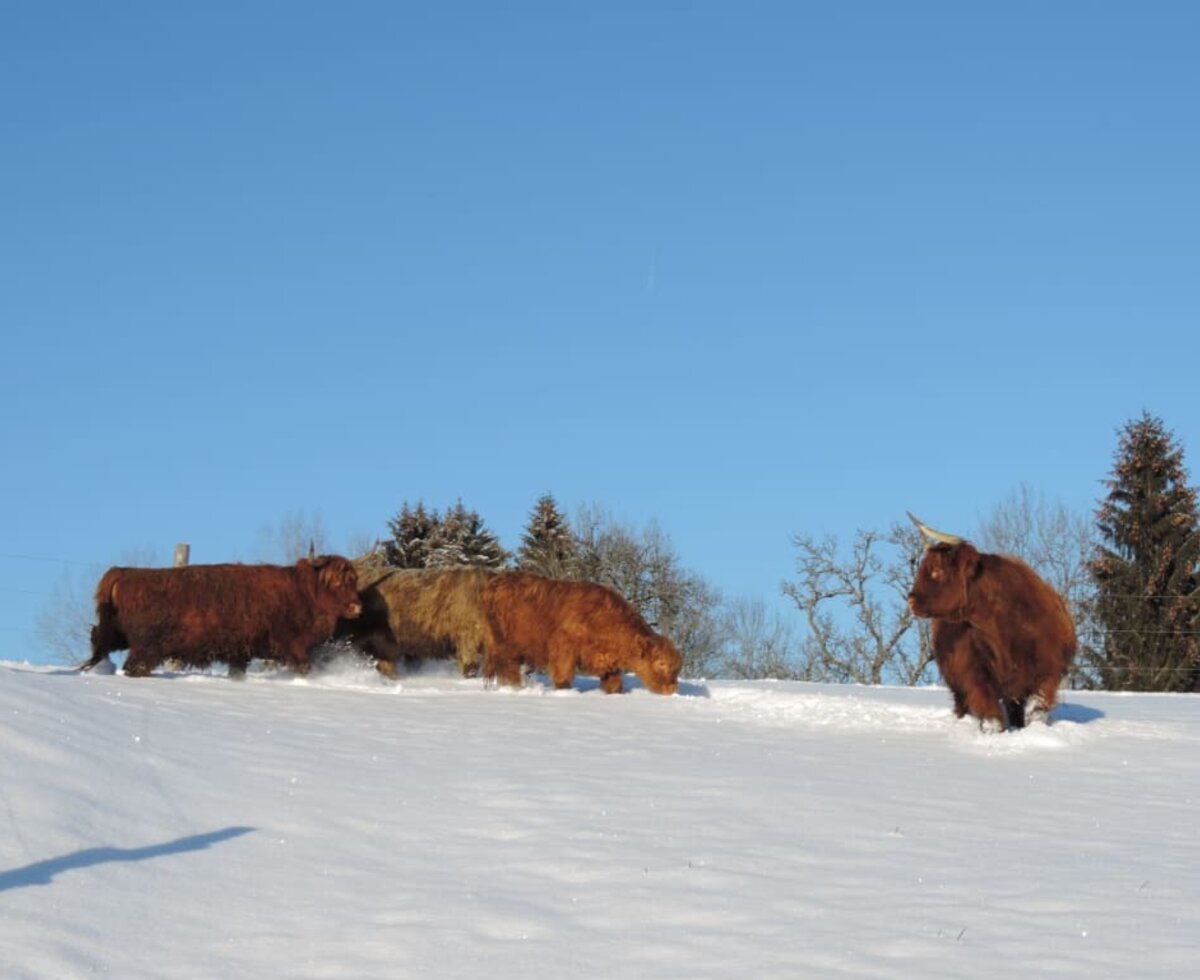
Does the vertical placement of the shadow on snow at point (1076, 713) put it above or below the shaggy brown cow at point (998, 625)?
below

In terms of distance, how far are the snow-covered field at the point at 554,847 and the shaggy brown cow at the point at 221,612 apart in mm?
1178

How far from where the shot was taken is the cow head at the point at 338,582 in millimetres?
15070

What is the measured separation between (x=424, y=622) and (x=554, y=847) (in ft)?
27.4

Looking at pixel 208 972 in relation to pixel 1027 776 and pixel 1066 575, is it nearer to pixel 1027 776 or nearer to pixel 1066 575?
pixel 1027 776

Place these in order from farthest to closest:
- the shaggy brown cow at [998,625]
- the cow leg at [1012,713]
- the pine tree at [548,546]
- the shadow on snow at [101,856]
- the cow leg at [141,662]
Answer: the pine tree at [548,546] → the cow leg at [141,662] → the cow leg at [1012,713] → the shaggy brown cow at [998,625] → the shadow on snow at [101,856]

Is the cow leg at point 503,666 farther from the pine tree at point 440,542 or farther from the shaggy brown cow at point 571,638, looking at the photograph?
the pine tree at point 440,542

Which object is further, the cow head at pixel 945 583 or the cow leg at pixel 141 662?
the cow leg at pixel 141 662

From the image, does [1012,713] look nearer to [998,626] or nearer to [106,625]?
[998,626]

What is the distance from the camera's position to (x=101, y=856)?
694 cm

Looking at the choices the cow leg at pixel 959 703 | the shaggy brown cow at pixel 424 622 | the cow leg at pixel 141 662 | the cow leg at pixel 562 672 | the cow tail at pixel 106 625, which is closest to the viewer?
the cow leg at pixel 959 703

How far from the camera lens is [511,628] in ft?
51.1

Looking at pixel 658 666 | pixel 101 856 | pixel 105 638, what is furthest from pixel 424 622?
pixel 101 856

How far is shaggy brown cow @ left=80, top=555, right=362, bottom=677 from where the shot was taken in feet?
46.1

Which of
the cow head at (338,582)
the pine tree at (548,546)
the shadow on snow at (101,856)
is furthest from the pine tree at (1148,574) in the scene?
the shadow on snow at (101,856)
